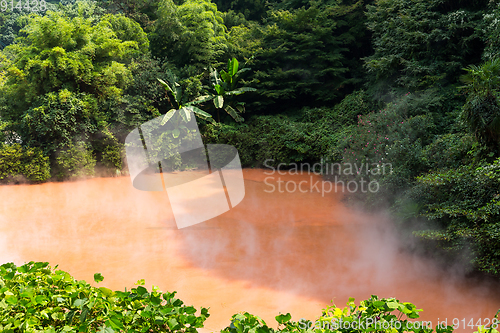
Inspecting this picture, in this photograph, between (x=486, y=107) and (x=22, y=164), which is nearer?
(x=486, y=107)

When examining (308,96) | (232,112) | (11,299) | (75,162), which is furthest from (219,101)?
(11,299)

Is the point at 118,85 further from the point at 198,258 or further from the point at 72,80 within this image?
the point at 198,258

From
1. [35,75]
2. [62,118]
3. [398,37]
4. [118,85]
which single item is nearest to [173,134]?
[118,85]

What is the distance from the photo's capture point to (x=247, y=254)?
4613 millimetres

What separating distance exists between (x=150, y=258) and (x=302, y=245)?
2374 mm

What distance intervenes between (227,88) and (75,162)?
593cm

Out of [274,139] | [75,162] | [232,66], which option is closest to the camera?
[75,162]

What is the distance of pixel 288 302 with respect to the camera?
3.49m

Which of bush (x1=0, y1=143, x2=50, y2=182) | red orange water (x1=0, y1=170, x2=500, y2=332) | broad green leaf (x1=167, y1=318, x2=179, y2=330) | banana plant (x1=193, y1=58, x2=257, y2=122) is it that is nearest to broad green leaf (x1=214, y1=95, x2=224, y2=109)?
banana plant (x1=193, y1=58, x2=257, y2=122)

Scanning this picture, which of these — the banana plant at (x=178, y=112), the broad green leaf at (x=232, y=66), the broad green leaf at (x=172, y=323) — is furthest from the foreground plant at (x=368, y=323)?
the broad green leaf at (x=232, y=66)

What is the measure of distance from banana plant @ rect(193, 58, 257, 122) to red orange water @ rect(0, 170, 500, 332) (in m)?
5.13

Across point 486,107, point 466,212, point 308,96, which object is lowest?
point 466,212

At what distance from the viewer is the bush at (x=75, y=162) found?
8.74m

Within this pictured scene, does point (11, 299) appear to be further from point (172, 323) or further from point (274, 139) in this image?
point (274, 139)
